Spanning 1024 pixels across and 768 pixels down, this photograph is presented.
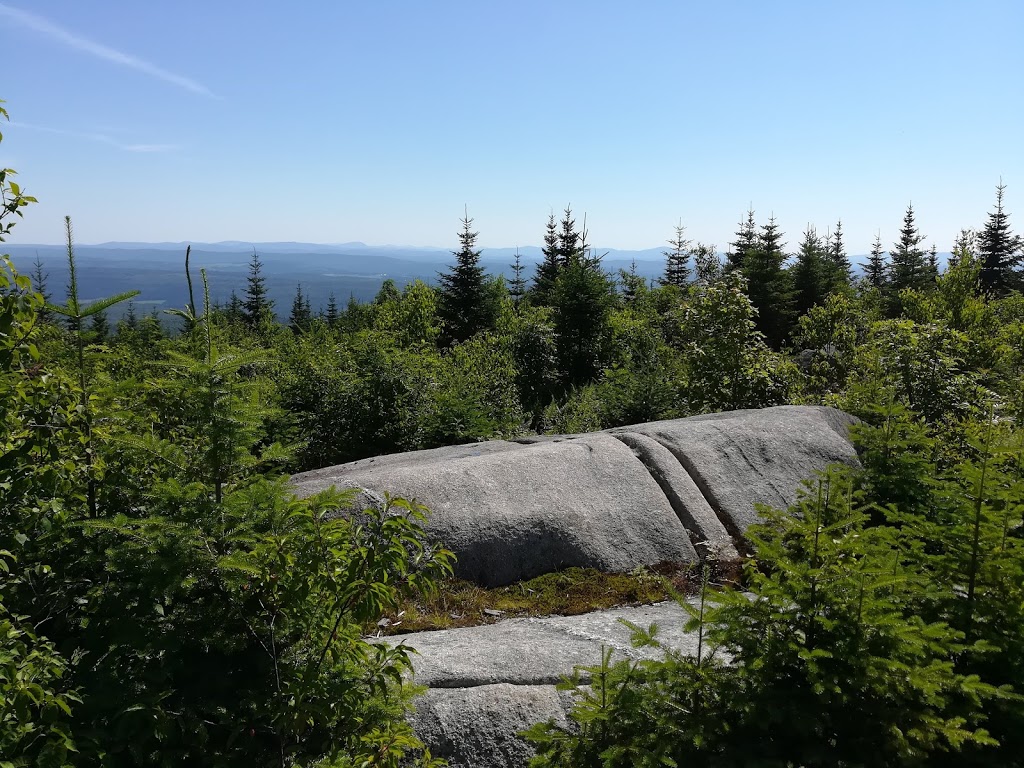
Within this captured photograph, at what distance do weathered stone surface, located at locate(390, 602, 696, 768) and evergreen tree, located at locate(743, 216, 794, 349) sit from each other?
83.6 feet

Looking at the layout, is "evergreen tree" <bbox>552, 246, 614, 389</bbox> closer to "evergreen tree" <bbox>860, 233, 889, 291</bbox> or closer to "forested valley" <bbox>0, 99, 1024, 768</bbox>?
"forested valley" <bbox>0, 99, 1024, 768</bbox>

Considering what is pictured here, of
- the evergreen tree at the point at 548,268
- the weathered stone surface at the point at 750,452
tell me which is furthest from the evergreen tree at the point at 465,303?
the weathered stone surface at the point at 750,452

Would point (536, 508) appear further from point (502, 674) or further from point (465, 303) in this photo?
point (465, 303)

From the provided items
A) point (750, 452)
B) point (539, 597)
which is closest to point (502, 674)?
point (539, 597)

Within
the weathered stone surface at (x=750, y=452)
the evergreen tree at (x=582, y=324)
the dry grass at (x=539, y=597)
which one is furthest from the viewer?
the evergreen tree at (x=582, y=324)

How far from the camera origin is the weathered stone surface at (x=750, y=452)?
7.44 m

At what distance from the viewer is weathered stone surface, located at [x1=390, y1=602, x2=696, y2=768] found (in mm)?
4164

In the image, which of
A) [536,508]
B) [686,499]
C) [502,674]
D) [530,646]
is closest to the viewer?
[502,674]

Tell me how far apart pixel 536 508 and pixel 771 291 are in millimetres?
25043

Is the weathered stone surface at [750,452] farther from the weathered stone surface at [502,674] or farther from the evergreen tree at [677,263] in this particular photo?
the evergreen tree at [677,263]

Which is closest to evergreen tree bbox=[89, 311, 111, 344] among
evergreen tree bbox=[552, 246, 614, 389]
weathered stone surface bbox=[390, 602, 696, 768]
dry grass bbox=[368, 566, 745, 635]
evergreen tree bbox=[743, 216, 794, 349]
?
weathered stone surface bbox=[390, 602, 696, 768]

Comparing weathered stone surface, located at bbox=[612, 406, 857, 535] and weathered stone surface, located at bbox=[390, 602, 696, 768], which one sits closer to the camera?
weathered stone surface, located at bbox=[390, 602, 696, 768]

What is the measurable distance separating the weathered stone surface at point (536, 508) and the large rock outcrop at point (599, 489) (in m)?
0.01

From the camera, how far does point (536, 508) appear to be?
6.68 metres
